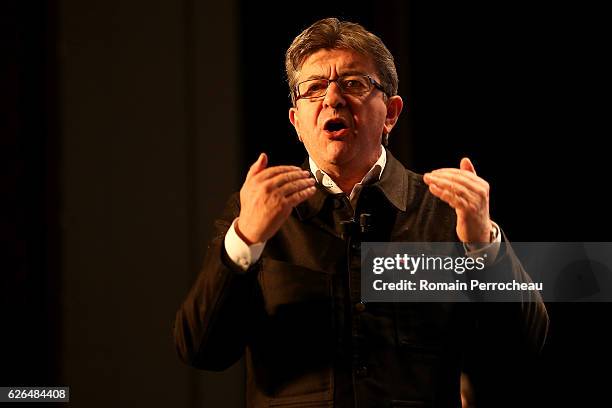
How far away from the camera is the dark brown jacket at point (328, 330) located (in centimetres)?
140

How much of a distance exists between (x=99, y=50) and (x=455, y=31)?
1.03 metres

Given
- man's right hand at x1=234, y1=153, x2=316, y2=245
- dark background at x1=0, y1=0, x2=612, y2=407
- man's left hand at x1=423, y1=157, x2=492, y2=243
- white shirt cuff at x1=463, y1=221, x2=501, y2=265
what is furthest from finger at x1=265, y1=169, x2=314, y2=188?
dark background at x1=0, y1=0, x2=612, y2=407

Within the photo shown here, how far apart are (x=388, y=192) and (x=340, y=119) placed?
0.18 meters

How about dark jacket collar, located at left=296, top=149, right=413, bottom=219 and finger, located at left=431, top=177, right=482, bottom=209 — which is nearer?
finger, located at left=431, top=177, right=482, bottom=209

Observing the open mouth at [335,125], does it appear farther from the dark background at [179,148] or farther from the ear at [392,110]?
the dark background at [179,148]

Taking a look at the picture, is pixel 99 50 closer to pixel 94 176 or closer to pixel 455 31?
pixel 94 176

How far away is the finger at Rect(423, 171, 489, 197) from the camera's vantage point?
4.50 ft

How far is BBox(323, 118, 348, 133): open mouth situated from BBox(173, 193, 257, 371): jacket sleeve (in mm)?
312

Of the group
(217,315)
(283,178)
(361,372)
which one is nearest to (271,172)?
(283,178)

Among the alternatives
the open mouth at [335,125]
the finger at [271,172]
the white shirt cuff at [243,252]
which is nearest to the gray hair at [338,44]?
the open mouth at [335,125]

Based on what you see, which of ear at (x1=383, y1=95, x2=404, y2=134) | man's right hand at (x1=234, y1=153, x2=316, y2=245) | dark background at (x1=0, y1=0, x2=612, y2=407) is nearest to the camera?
man's right hand at (x1=234, y1=153, x2=316, y2=245)

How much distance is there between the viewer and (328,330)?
56.6 inches

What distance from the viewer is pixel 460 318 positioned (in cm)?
150

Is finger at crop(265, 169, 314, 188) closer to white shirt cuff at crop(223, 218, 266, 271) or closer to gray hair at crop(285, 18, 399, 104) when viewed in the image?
white shirt cuff at crop(223, 218, 266, 271)
